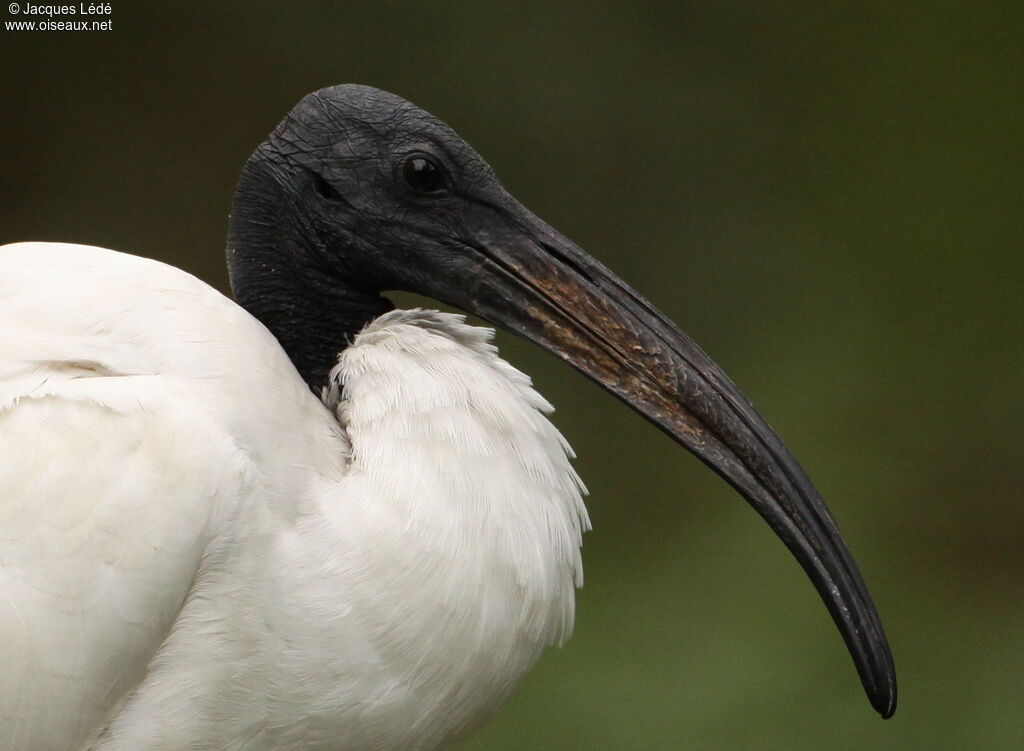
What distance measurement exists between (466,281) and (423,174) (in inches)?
8.5

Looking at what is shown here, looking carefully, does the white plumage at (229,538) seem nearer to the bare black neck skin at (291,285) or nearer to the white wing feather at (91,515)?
the white wing feather at (91,515)

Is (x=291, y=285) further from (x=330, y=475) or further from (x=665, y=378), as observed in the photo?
(x=665, y=378)

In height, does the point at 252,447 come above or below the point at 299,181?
below

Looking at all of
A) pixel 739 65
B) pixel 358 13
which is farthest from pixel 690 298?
pixel 358 13

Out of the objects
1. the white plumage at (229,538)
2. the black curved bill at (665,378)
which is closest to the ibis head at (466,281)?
the black curved bill at (665,378)

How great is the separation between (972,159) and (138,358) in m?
5.65

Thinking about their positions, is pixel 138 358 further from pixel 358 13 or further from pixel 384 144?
pixel 358 13

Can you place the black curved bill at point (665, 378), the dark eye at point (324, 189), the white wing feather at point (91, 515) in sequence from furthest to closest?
the dark eye at point (324, 189) < the black curved bill at point (665, 378) < the white wing feather at point (91, 515)

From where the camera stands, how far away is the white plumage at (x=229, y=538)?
7.30 ft

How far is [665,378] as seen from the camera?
2676 mm

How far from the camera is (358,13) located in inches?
287

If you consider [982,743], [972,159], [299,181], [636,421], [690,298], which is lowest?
[982,743]

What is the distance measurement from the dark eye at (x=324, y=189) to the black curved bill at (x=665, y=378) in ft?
0.89

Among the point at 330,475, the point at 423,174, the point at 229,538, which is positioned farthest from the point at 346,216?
the point at 229,538
